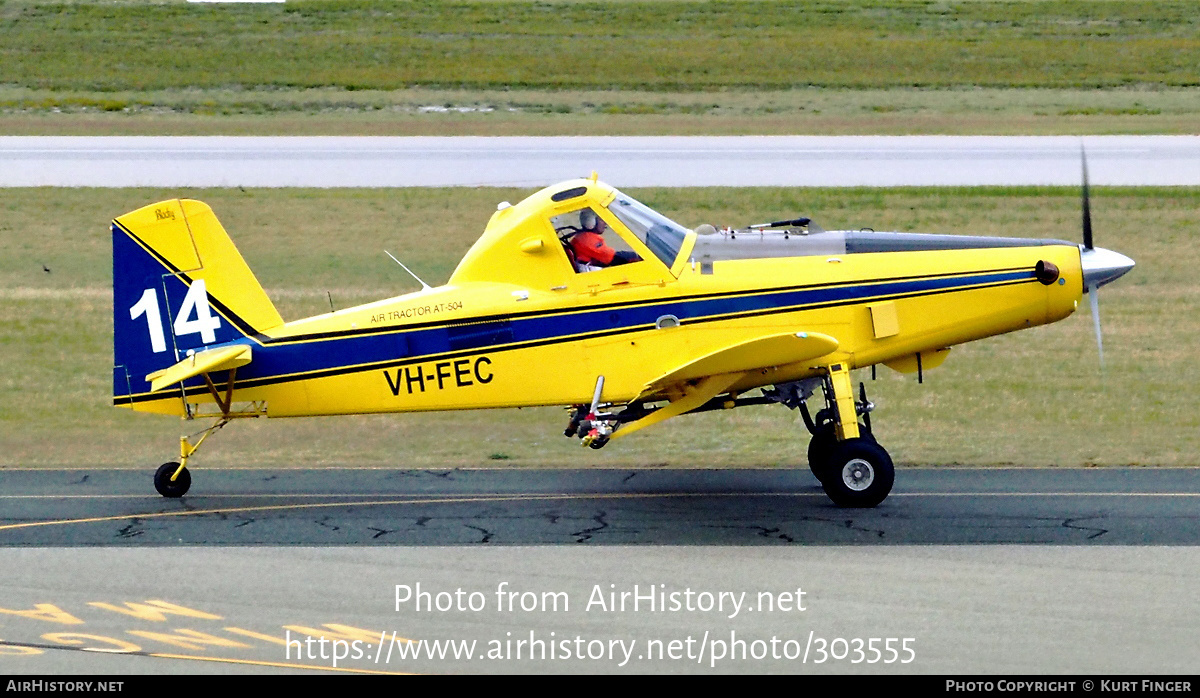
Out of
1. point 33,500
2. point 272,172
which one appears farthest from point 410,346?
point 272,172

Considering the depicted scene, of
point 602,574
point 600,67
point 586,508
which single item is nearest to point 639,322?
point 586,508

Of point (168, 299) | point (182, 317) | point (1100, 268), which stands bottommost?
point (1100, 268)

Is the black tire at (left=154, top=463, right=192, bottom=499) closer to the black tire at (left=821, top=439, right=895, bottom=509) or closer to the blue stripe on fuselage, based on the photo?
the blue stripe on fuselage

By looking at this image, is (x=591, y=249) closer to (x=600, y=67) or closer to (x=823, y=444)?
(x=823, y=444)

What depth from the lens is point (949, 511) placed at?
11953 mm

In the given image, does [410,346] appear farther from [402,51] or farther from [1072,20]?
[1072,20]

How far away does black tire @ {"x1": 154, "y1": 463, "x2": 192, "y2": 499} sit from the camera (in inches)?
506

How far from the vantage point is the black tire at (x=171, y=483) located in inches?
506

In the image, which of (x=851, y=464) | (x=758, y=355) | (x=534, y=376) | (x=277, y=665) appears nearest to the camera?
(x=277, y=665)

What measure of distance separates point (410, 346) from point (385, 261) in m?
10.8

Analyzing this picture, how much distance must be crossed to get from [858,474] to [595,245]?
109 inches

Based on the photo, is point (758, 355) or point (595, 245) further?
point (595, 245)

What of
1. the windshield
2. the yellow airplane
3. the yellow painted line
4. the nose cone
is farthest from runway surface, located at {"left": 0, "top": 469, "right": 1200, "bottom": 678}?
the windshield

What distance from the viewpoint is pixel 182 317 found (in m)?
12.6
